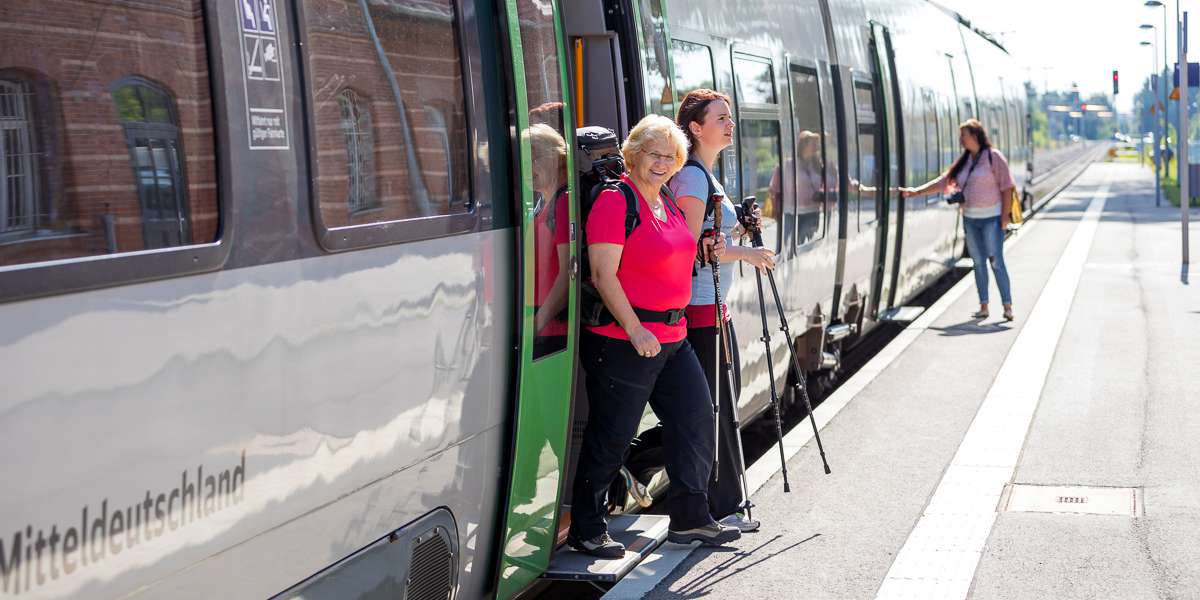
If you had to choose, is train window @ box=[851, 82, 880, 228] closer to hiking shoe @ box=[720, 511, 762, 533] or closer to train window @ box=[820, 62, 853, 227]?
train window @ box=[820, 62, 853, 227]

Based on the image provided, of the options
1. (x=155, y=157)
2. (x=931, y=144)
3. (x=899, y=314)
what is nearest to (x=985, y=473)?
(x=155, y=157)

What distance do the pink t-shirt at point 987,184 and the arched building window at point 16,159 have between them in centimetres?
1253

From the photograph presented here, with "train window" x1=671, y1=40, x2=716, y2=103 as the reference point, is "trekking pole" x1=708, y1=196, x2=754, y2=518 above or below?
below

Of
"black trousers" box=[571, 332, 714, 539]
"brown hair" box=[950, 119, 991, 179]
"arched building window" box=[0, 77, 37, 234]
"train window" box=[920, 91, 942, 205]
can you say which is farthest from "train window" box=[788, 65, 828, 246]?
"arched building window" box=[0, 77, 37, 234]

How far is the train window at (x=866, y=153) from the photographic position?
11.5 meters

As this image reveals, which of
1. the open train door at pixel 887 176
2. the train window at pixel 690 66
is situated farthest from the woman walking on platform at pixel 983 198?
the train window at pixel 690 66

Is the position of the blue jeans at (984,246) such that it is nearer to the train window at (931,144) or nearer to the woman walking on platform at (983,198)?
the woman walking on platform at (983,198)

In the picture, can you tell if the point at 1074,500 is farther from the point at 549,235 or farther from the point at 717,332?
the point at 549,235

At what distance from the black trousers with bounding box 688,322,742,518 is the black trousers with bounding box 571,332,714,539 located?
1.11ft

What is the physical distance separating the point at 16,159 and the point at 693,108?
378 centimetres

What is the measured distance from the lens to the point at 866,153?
11945mm

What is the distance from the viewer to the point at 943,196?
17000 millimetres

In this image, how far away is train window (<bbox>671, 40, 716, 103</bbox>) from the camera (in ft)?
22.2

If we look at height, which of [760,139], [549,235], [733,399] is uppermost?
[760,139]
